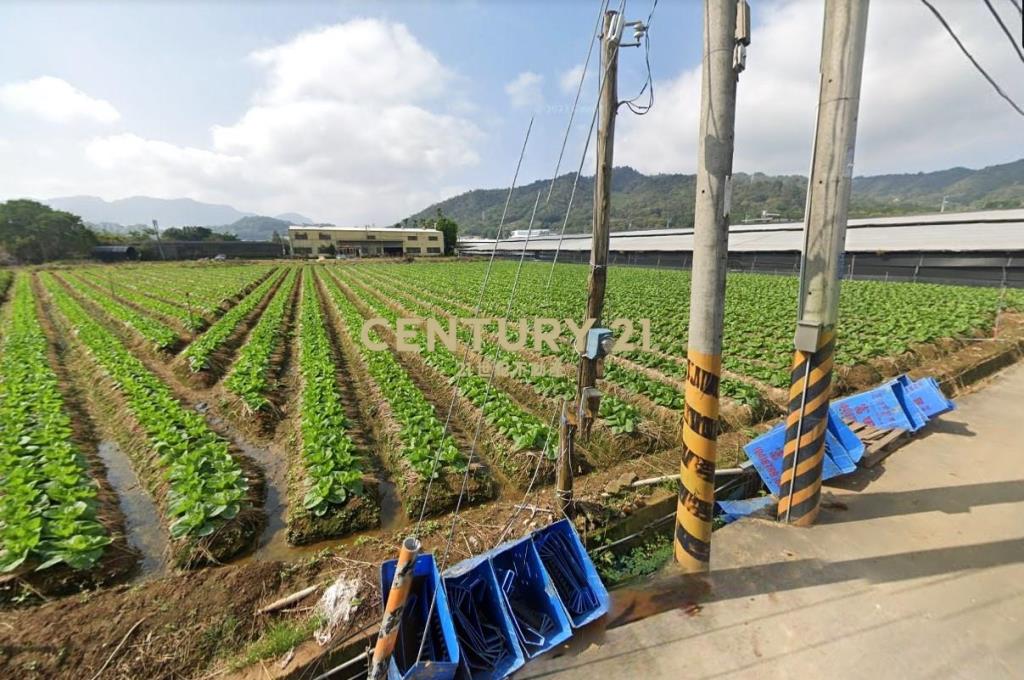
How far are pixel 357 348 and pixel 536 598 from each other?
10.0 m

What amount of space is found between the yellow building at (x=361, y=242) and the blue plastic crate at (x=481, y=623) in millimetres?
75368

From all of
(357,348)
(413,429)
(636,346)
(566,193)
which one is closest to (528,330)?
(636,346)

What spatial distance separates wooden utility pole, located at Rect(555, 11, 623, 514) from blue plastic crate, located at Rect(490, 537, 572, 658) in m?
0.78

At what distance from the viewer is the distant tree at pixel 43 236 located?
5056cm

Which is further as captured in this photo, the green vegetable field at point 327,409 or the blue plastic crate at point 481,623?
→ the green vegetable field at point 327,409

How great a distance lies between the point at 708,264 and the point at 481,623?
11.0ft

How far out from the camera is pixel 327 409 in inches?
289

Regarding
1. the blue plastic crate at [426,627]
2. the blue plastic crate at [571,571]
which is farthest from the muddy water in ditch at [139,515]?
the blue plastic crate at [571,571]

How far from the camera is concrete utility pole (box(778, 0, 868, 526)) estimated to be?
348 cm

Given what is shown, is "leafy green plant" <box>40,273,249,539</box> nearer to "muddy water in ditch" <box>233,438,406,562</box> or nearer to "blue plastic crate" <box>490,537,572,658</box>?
"muddy water in ditch" <box>233,438,406,562</box>

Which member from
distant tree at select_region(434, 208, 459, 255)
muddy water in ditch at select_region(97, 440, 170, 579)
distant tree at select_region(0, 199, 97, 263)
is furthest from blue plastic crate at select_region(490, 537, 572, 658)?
distant tree at select_region(434, 208, 459, 255)

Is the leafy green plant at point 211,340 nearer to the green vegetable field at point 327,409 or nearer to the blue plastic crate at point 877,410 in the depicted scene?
the green vegetable field at point 327,409

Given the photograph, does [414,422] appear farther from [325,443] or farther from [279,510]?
[279,510]

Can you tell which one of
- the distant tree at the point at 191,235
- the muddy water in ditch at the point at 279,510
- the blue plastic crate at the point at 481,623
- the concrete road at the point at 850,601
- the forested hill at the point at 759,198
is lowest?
the muddy water in ditch at the point at 279,510
